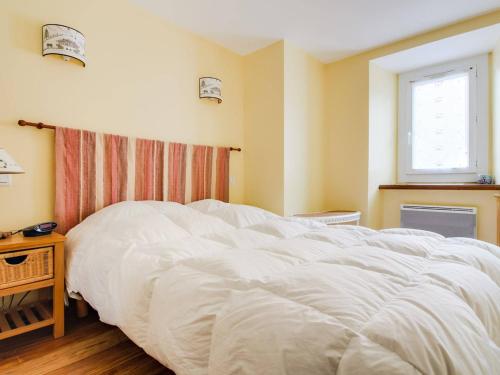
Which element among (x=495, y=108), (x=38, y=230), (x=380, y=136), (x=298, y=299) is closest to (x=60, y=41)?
(x=38, y=230)

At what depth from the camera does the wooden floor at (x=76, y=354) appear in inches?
52.3

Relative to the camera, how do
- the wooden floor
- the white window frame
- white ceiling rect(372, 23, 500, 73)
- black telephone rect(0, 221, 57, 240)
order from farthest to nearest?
the white window frame → white ceiling rect(372, 23, 500, 73) → black telephone rect(0, 221, 57, 240) → the wooden floor

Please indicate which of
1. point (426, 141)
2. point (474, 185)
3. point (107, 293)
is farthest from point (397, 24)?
point (107, 293)

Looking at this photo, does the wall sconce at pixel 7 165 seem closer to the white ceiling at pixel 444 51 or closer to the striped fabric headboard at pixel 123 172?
the striped fabric headboard at pixel 123 172

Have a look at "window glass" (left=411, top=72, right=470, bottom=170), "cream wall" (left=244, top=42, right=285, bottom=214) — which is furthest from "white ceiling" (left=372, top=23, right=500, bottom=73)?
"cream wall" (left=244, top=42, right=285, bottom=214)

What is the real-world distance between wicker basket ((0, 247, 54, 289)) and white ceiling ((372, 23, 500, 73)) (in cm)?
343

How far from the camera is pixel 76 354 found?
1443mm

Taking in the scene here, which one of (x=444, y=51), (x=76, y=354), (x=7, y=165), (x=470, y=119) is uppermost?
(x=444, y=51)

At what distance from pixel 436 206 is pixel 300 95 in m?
1.85

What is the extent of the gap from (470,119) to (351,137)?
1.16 meters

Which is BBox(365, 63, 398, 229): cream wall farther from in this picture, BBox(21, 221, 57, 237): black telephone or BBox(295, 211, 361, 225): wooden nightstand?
BBox(21, 221, 57, 237): black telephone

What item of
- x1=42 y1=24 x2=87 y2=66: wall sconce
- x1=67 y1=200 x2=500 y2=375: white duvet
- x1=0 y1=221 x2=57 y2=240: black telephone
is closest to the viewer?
x1=67 y1=200 x2=500 y2=375: white duvet

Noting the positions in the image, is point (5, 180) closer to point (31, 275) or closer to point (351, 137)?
point (31, 275)

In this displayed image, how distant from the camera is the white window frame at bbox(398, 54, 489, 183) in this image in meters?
2.84
